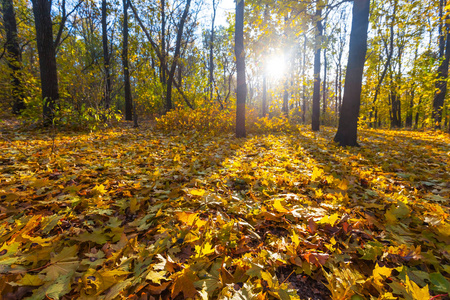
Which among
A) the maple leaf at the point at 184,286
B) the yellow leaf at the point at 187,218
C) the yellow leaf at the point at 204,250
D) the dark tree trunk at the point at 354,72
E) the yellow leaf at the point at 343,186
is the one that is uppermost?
the dark tree trunk at the point at 354,72

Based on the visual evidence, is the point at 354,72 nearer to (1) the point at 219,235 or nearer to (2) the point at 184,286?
(1) the point at 219,235

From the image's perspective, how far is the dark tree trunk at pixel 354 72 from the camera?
13.9 feet

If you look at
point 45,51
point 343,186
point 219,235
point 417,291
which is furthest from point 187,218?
point 45,51

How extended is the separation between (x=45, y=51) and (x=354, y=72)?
833cm

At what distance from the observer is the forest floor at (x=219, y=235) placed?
953 mm

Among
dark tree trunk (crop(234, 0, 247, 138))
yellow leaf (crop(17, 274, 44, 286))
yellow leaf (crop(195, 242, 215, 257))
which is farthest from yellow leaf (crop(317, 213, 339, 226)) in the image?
dark tree trunk (crop(234, 0, 247, 138))

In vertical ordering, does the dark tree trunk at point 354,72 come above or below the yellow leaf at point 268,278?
above

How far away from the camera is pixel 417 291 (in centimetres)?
87

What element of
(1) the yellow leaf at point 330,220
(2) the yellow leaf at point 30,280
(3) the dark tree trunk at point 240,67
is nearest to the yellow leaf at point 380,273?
(1) the yellow leaf at point 330,220

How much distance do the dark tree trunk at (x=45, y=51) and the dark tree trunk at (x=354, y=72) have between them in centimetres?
782

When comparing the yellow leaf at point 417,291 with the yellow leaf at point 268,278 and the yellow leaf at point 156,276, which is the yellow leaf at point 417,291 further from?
the yellow leaf at point 156,276

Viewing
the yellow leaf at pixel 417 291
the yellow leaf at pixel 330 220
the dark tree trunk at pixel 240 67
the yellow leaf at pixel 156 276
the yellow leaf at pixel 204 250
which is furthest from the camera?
the dark tree trunk at pixel 240 67

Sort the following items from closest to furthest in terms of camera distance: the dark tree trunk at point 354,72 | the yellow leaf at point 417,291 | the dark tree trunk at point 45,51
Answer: the yellow leaf at point 417,291 → the dark tree trunk at point 354,72 → the dark tree trunk at point 45,51

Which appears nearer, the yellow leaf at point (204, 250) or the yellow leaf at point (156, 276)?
the yellow leaf at point (156, 276)
